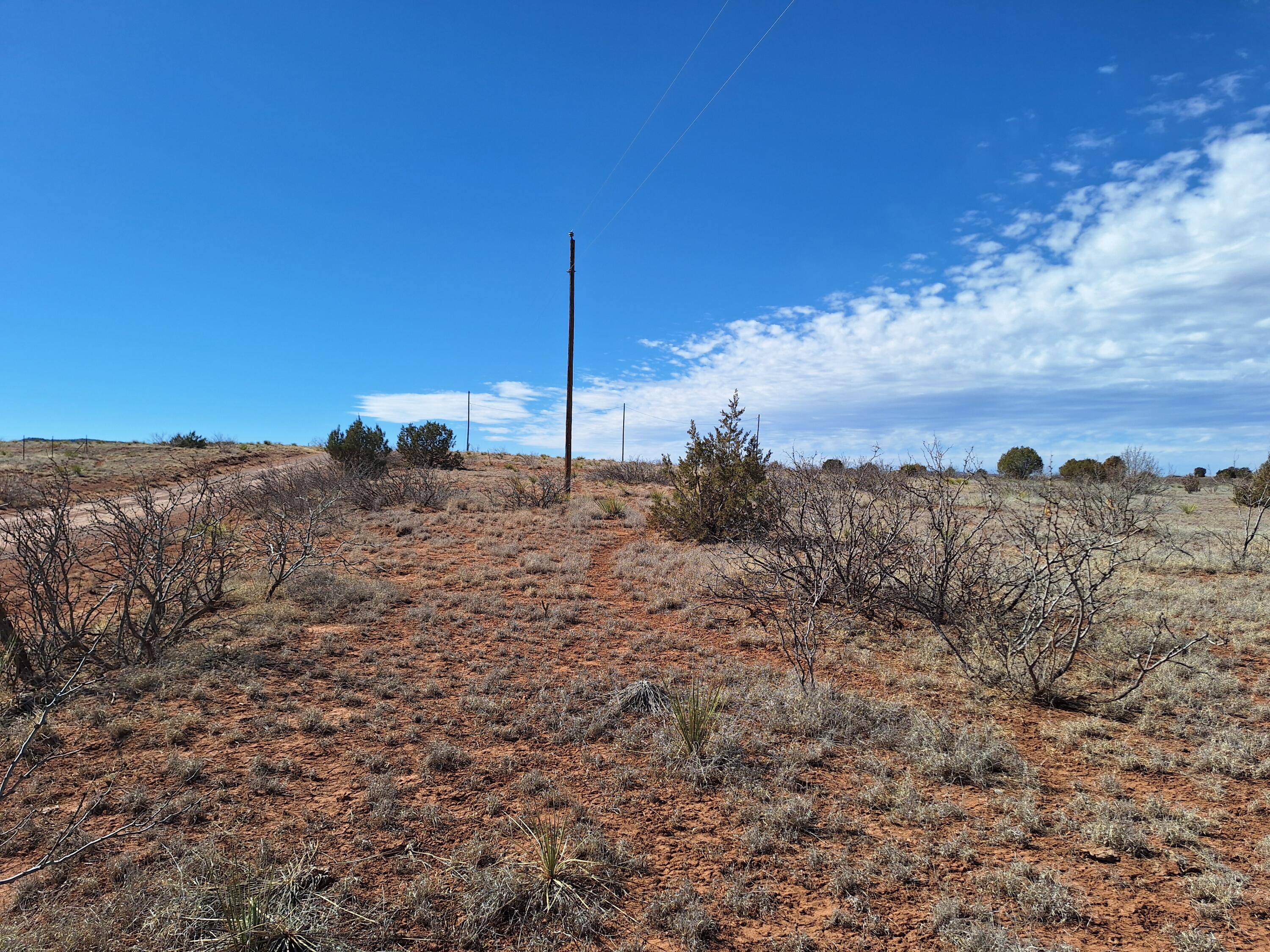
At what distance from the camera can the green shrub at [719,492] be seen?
514 inches

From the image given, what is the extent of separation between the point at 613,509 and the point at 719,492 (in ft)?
14.7

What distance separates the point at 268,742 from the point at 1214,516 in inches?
1009

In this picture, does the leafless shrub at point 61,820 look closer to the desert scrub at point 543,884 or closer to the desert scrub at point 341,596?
the desert scrub at point 543,884

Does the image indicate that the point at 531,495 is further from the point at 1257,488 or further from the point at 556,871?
the point at 1257,488

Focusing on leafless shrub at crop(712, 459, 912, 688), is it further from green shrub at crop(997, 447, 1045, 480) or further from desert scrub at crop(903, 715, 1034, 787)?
green shrub at crop(997, 447, 1045, 480)

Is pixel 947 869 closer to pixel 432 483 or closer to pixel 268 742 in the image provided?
pixel 268 742

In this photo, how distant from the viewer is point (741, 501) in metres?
13.0

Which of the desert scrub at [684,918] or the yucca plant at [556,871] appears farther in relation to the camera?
the yucca plant at [556,871]

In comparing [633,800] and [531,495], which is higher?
[531,495]

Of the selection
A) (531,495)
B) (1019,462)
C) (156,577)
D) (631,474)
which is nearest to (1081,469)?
(1019,462)

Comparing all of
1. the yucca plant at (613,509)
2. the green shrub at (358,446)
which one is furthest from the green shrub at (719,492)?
the green shrub at (358,446)

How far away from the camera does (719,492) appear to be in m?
13.4

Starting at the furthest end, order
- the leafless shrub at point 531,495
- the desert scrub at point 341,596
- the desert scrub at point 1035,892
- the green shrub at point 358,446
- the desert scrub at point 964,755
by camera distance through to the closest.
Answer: the green shrub at point 358,446 → the leafless shrub at point 531,495 → the desert scrub at point 341,596 → the desert scrub at point 964,755 → the desert scrub at point 1035,892

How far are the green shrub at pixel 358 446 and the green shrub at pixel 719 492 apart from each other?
14.6 meters
